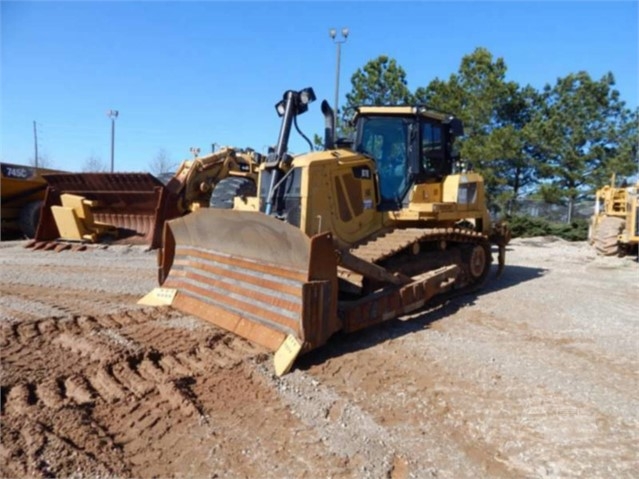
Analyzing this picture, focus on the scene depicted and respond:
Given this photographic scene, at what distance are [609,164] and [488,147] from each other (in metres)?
5.23

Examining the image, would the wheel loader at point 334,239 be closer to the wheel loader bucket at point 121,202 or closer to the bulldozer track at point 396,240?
the bulldozer track at point 396,240

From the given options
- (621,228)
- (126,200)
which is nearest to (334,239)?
(126,200)

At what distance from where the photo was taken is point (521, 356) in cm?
471

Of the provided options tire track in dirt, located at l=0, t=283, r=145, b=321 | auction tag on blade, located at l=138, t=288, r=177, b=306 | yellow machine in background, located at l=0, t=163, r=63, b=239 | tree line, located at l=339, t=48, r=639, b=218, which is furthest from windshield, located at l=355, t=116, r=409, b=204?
tree line, located at l=339, t=48, r=639, b=218

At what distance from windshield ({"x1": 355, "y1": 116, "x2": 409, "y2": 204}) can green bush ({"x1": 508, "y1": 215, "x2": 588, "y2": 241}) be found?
16.2m

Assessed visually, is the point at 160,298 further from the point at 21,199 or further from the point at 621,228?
the point at 621,228

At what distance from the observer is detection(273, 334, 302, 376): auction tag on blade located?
Answer: 407 centimetres

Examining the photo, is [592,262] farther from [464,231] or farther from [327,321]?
[327,321]

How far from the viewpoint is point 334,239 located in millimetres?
4488

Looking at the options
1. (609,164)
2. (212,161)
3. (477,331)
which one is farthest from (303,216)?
(609,164)

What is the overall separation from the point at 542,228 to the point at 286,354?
67.7 feet

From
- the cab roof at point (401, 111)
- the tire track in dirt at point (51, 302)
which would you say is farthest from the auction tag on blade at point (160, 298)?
the cab roof at point (401, 111)

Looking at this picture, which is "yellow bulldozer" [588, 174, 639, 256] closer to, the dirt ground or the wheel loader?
the wheel loader

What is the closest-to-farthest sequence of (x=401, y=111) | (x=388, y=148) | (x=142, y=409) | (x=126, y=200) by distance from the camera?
(x=142, y=409), (x=401, y=111), (x=388, y=148), (x=126, y=200)
